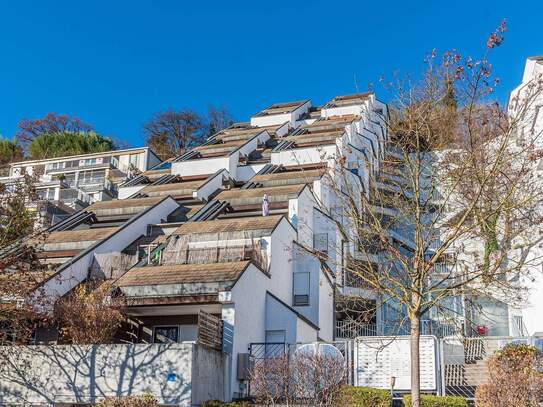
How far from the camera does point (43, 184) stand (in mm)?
51656

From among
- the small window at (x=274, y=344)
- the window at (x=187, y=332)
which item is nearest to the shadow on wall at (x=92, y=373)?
the small window at (x=274, y=344)

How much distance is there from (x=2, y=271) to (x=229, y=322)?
267 inches

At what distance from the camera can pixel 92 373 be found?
53.0 feet

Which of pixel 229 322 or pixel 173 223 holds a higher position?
pixel 173 223

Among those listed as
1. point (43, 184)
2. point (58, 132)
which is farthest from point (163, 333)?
point (58, 132)

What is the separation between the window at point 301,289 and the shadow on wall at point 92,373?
419 inches

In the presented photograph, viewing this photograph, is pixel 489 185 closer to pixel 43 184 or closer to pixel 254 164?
pixel 254 164

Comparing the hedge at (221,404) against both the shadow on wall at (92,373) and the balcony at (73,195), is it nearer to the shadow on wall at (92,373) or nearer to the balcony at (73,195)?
the shadow on wall at (92,373)

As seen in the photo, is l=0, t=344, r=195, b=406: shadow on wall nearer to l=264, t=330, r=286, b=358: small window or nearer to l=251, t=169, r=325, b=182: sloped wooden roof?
l=264, t=330, r=286, b=358: small window

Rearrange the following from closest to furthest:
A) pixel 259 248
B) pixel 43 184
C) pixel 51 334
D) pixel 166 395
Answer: pixel 166 395 < pixel 51 334 < pixel 259 248 < pixel 43 184

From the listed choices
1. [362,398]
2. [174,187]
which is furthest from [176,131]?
[362,398]

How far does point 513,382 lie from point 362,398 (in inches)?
144

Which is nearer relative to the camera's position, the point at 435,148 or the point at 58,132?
the point at 435,148

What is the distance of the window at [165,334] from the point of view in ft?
68.4
